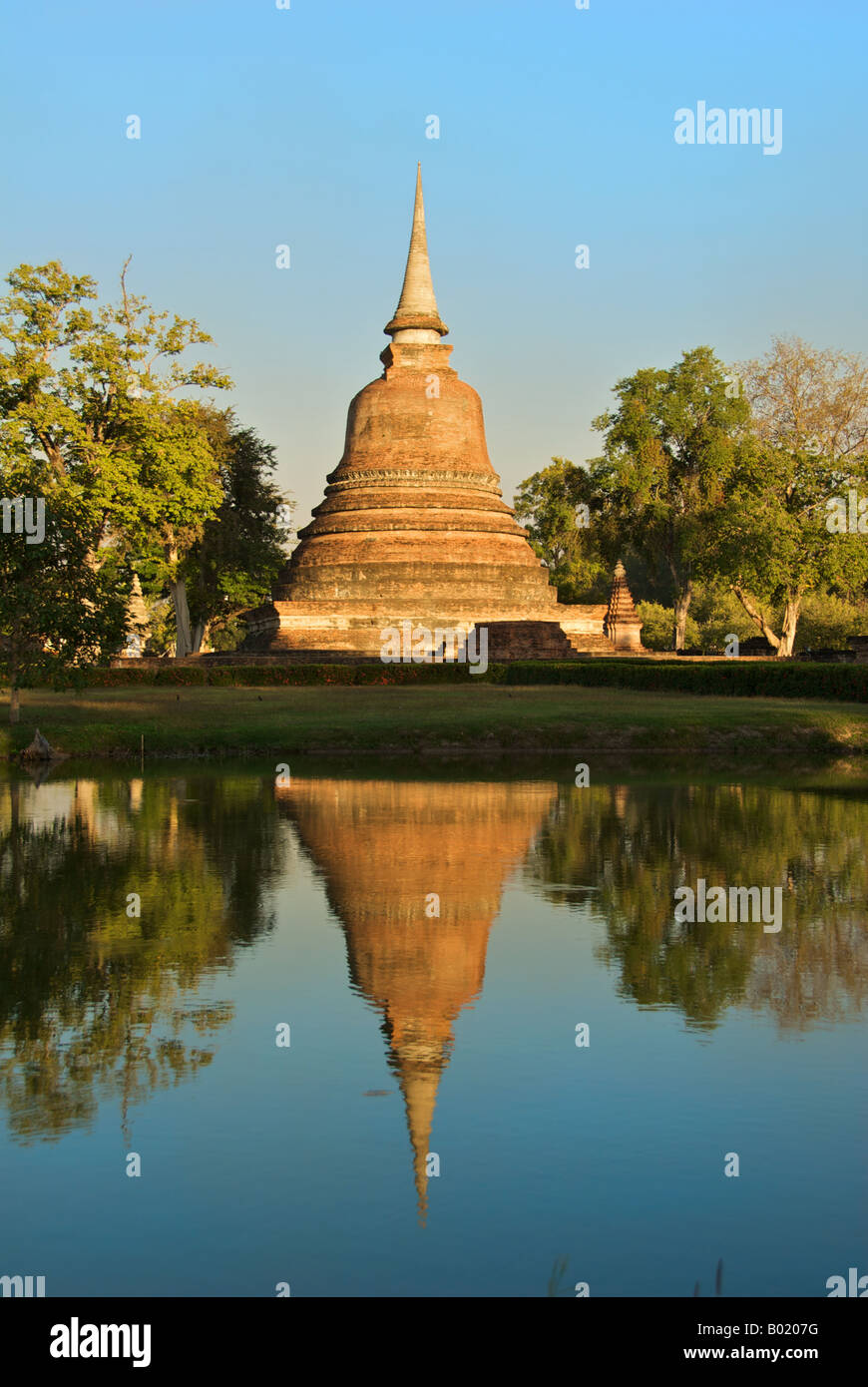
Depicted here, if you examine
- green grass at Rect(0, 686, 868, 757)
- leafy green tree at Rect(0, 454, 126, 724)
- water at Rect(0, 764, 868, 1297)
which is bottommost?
water at Rect(0, 764, 868, 1297)

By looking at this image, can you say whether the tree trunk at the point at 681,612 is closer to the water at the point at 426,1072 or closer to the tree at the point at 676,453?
the tree at the point at 676,453

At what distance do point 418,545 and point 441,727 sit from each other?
22.9 meters

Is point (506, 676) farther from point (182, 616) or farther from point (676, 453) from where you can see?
point (676, 453)

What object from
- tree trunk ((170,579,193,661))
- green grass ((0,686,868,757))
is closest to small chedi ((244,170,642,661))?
tree trunk ((170,579,193,661))

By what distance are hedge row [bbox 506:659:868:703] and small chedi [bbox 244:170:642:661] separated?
25.4 feet

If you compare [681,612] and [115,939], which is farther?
[681,612]

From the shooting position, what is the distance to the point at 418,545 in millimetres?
46719

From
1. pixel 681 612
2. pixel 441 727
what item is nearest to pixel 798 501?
pixel 681 612

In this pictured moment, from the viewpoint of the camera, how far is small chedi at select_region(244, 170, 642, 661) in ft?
145

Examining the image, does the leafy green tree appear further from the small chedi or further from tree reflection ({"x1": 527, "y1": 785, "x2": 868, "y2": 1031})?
the small chedi

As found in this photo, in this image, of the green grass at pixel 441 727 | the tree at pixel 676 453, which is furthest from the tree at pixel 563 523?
the green grass at pixel 441 727

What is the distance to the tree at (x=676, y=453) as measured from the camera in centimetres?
5759

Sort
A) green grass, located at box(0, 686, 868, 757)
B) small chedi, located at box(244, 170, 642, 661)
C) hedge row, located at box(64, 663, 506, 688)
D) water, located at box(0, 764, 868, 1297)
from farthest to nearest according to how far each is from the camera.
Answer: small chedi, located at box(244, 170, 642, 661), hedge row, located at box(64, 663, 506, 688), green grass, located at box(0, 686, 868, 757), water, located at box(0, 764, 868, 1297)
